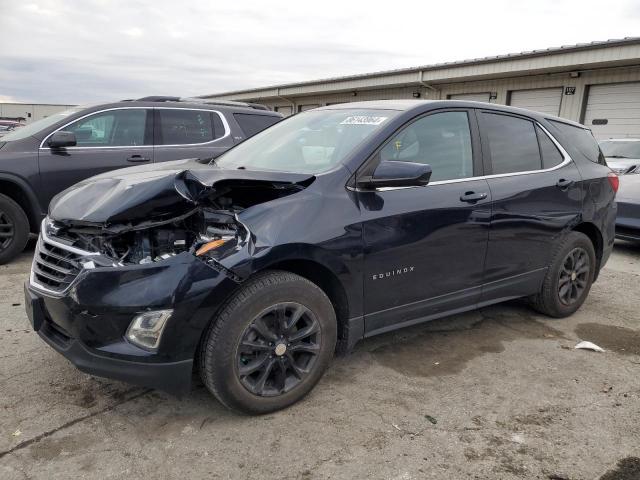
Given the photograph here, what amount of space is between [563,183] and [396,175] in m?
1.98

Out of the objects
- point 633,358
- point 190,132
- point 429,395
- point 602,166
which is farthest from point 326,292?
point 190,132

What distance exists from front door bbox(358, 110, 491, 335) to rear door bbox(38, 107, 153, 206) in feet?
12.8

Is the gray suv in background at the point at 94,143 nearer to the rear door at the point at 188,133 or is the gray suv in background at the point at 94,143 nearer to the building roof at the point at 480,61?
the rear door at the point at 188,133

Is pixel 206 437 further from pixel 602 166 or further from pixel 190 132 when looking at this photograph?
pixel 190 132

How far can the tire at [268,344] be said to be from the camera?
2578 mm

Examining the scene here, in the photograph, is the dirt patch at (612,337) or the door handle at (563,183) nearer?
the dirt patch at (612,337)

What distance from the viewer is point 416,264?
10.7ft

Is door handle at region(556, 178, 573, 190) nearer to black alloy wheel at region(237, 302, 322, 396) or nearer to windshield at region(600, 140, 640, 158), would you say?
black alloy wheel at region(237, 302, 322, 396)

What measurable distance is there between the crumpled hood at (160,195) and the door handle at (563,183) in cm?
233

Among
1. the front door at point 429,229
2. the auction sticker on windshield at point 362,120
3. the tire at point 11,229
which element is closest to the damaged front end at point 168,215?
the front door at point 429,229

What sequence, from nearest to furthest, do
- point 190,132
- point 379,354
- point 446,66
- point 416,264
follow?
point 416,264 < point 379,354 < point 190,132 < point 446,66

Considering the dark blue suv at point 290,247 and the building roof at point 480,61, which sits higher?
the building roof at point 480,61

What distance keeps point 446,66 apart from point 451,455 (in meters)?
17.0

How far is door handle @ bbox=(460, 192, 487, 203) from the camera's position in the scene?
350cm
